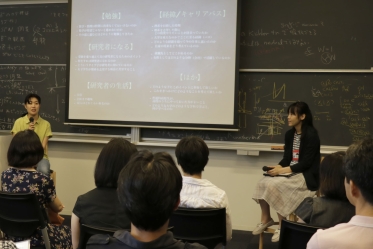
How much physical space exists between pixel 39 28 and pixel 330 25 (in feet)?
11.9

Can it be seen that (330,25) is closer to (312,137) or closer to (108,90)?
(312,137)

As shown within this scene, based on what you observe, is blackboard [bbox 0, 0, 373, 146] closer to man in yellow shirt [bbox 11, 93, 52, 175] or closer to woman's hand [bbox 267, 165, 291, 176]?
man in yellow shirt [bbox 11, 93, 52, 175]

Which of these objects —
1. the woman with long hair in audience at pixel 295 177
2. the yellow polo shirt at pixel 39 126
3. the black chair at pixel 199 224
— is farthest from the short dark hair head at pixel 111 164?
the yellow polo shirt at pixel 39 126

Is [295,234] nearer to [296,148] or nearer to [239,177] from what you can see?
[296,148]

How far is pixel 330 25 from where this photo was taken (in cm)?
445

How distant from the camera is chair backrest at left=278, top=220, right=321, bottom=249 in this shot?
189 centimetres

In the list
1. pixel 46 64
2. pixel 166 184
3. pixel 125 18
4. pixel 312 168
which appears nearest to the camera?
pixel 166 184

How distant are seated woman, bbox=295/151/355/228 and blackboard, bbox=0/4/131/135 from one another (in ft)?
11.7

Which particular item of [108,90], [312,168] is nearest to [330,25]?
[312,168]

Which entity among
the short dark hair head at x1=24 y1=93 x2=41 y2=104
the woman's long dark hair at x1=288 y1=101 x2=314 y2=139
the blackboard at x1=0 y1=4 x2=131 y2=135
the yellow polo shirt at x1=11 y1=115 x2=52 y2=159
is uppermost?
the blackboard at x1=0 y1=4 x2=131 y2=135

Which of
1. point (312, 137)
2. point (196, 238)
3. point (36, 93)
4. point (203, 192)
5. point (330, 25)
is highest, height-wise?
point (330, 25)

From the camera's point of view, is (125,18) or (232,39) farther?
(125,18)

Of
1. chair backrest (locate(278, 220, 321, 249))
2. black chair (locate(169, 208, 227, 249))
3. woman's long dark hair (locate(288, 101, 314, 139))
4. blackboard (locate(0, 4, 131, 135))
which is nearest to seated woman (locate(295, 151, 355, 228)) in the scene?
chair backrest (locate(278, 220, 321, 249))

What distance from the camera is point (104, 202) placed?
2.01 metres
